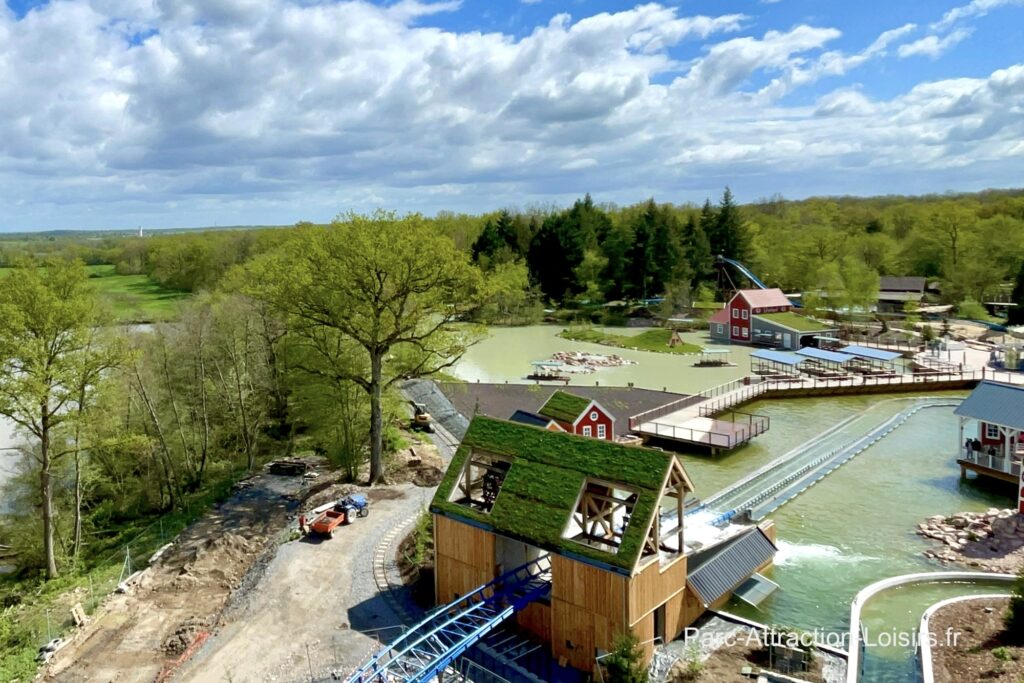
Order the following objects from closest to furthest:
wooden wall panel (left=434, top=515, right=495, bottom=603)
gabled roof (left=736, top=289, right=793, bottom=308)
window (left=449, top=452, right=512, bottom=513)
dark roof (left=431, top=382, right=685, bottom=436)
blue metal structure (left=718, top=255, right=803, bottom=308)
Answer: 1. wooden wall panel (left=434, top=515, right=495, bottom=603)
2. window (left=449, top=452, right=512, bottom=513)
3. dark roof (left=431, top=382, right=685, bottom=436)
4. gabled roof (left=736, top=289, right=793, bottom=308)
5. blue metal structure (left=718, top=255, right=803, bottom=308)

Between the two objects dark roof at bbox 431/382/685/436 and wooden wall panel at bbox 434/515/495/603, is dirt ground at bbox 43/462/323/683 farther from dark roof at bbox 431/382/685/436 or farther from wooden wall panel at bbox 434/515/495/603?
dark roof at bbox 431/382/685/436

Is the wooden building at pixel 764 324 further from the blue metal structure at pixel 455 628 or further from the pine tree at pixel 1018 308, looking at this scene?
the blue metal structure at pixel 455 628

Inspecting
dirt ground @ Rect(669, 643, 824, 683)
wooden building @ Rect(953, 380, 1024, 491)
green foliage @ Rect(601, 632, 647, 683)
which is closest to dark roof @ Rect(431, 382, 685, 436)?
wooden building @ Rect(953, 380, 1024, 491)

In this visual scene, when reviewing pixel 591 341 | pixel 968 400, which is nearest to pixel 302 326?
pixel 968 400

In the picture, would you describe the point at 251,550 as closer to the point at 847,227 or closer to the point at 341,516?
the point at 341,516

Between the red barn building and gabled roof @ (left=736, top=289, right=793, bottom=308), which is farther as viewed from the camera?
gabled roof @ (left=736, top=289, right=793, bottom=308)

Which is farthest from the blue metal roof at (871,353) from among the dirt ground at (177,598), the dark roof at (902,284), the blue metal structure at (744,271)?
the dirt ground at (177,598)

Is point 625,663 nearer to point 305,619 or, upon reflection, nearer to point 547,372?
point 305,619

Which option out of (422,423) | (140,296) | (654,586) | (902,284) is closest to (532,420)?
(654,586)
